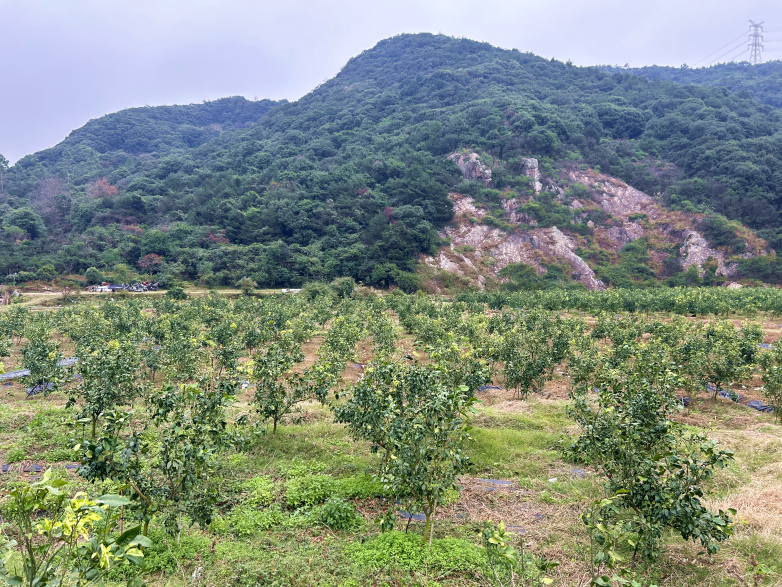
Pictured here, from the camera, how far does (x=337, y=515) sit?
7117 mm

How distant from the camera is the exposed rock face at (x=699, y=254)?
55.9 m

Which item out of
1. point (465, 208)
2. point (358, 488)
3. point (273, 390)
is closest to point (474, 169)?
point (465, 208)

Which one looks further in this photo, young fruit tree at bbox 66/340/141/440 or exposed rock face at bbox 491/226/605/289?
exposed rock face at bbox 491/226/605/289

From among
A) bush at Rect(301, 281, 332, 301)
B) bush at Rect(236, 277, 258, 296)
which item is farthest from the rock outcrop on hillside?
bush at Rect(236, 277, 258, 296)

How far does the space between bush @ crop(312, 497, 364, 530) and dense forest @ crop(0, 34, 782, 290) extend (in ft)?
157

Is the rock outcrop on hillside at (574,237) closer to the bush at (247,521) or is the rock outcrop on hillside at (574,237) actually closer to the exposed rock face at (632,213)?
the exposed rock face at (632,213)

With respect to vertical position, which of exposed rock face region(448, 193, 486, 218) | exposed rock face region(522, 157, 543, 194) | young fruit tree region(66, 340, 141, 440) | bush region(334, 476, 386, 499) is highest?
exposed rock face region(522, 157, 543, 194)

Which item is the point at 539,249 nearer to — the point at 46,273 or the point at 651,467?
the point at 651,467

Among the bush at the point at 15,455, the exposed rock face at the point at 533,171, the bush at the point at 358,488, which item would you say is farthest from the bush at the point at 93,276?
the exposed rock face at the point at 533,171

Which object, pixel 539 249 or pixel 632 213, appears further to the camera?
pixel 632 213

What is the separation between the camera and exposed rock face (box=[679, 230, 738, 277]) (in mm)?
55875

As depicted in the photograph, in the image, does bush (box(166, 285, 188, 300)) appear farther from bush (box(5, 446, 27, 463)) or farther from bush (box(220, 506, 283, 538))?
bush (box(220, 506, 283, 538))

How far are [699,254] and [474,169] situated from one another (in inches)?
1468

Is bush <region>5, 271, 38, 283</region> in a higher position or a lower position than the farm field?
higher
